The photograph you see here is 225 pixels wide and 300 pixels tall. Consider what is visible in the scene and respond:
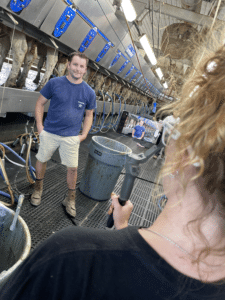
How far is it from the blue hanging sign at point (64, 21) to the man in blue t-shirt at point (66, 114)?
1.47m

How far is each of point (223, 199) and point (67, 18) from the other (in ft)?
13.0

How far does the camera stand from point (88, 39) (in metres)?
4.53

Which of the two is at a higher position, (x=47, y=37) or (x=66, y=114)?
(x=47, y=37)

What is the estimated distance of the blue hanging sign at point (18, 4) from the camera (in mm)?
2581

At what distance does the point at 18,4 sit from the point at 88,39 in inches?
81.0

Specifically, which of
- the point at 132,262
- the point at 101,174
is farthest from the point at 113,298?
the point at 101,174

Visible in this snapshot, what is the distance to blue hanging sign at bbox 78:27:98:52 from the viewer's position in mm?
4449

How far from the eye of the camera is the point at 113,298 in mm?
471

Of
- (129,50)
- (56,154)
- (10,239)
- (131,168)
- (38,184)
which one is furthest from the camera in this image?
(129,50)

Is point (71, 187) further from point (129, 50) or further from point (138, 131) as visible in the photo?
point (129, 50)

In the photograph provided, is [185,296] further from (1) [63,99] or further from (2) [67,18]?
(2) [67,18]

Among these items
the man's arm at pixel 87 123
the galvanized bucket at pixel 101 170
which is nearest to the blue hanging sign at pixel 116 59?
the galvanized bucket at pixel 101 170

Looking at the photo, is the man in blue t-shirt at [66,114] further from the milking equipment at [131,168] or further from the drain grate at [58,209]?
the milking equipment at [131,168]

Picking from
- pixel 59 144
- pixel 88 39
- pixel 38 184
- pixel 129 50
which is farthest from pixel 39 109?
pixel 129 50
